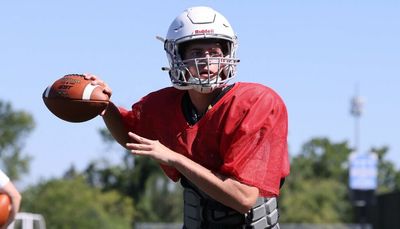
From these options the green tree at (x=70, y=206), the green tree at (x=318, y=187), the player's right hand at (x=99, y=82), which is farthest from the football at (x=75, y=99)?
the green tree at (x=318, y=187)

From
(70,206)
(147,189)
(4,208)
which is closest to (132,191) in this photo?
(147,189)

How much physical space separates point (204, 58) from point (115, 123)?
0.82m

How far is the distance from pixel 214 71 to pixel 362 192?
17.5 m

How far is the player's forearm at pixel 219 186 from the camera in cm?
537

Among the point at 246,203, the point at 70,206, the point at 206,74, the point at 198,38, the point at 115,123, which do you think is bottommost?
the point at 70,206

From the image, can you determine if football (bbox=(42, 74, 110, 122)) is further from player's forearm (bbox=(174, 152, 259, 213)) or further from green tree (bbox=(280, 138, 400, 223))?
green tree (bbox=(280, 138, 400, 223))

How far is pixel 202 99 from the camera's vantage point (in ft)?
19.5

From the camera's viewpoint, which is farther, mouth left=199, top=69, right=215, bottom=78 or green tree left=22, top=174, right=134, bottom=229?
green tree left=22, top=174, right=134, bottom=229

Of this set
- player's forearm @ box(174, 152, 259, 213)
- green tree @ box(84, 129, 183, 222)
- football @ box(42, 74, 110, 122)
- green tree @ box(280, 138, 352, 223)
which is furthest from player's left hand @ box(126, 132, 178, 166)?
green tree @ box(280, 138, 352, 223)

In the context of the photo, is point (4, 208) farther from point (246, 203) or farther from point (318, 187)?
point (318, 187)

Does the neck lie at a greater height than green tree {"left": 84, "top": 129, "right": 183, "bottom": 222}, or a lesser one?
greater

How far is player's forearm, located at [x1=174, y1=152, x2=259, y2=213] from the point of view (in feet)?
17.6

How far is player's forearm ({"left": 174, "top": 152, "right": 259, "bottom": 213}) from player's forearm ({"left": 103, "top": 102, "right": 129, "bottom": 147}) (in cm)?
91

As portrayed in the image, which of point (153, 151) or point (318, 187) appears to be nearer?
point (153, 151)
